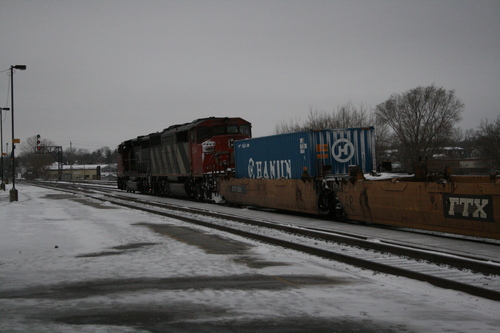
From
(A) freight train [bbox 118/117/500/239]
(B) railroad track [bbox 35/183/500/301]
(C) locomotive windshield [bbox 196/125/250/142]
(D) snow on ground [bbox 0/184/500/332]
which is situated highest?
(C) locomotive windshield [bbox 196/125/250/142]

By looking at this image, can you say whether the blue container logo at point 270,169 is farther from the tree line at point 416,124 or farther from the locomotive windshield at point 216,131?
the tree line at point 416,124

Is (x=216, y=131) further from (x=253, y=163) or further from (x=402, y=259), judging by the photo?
(x=402, y=259)

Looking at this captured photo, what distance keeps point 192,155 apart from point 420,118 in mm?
52297

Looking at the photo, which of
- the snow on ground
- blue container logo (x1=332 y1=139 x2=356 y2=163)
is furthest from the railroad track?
blue container logo (x1=332 y1=139 x2=356 y2=163)

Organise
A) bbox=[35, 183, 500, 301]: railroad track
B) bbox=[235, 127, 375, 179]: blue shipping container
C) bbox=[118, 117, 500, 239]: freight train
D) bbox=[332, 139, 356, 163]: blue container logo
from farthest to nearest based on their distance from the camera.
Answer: bbox=[332, 139, 356, 163]: blue container logo
bbox=[235, 127, 375, 179]: blue shipping container
bbox=[118, 117, 500, 239]: freight train
bbox=[35, 183, 500, 301]: railroad track

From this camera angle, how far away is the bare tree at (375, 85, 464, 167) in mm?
69875

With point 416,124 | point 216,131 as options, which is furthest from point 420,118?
point 216,131

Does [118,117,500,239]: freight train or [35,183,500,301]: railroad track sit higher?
[118,117,500,239]: freight train

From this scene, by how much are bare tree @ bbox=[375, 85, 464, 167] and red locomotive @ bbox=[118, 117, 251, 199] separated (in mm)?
43543

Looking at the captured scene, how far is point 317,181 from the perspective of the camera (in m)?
16.8

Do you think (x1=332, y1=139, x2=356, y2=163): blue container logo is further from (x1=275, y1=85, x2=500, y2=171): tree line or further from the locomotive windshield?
(x1=275, y1=85, x2=500, y2=171): tree line

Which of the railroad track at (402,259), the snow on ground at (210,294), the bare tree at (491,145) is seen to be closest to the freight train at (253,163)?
the railroad track at (402,259)

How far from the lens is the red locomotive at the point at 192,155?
26.0m

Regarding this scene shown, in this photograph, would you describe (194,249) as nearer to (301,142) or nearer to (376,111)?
(301,142)
